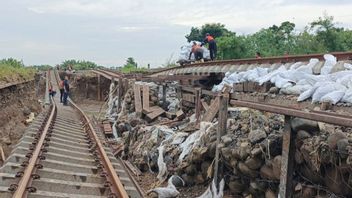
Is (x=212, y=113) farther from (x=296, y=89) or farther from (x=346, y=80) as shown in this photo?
(x=346, y=80)

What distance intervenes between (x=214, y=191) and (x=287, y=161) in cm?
184

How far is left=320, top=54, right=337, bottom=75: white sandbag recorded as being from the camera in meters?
8.95

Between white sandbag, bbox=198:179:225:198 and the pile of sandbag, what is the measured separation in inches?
91.8

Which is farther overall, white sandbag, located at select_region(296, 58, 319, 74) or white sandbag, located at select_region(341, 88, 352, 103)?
white sandbag, located at select_region(296, 58, 319, 74)

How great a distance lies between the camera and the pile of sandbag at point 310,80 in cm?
738

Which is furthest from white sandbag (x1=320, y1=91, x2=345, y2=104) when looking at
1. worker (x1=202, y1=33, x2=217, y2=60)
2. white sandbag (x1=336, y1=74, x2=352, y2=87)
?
worker (x1=202, y1=33, x2=217, y2=60)

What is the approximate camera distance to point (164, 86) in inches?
580

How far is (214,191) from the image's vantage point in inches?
260

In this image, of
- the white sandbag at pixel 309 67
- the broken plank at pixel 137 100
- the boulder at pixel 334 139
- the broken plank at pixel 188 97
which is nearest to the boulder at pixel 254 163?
the boulder at pixel 334 139

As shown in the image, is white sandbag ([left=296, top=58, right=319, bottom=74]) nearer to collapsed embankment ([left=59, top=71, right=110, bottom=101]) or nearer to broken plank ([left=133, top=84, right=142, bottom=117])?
broken plank ([left=133, top=84, right=142, bottom=117])

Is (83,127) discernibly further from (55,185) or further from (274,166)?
(274,166)

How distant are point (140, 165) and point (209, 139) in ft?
8.77

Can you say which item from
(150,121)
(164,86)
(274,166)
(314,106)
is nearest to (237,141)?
(274,166)

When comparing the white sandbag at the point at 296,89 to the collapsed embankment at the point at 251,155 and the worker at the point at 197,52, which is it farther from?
the worker at the point at 197,52
